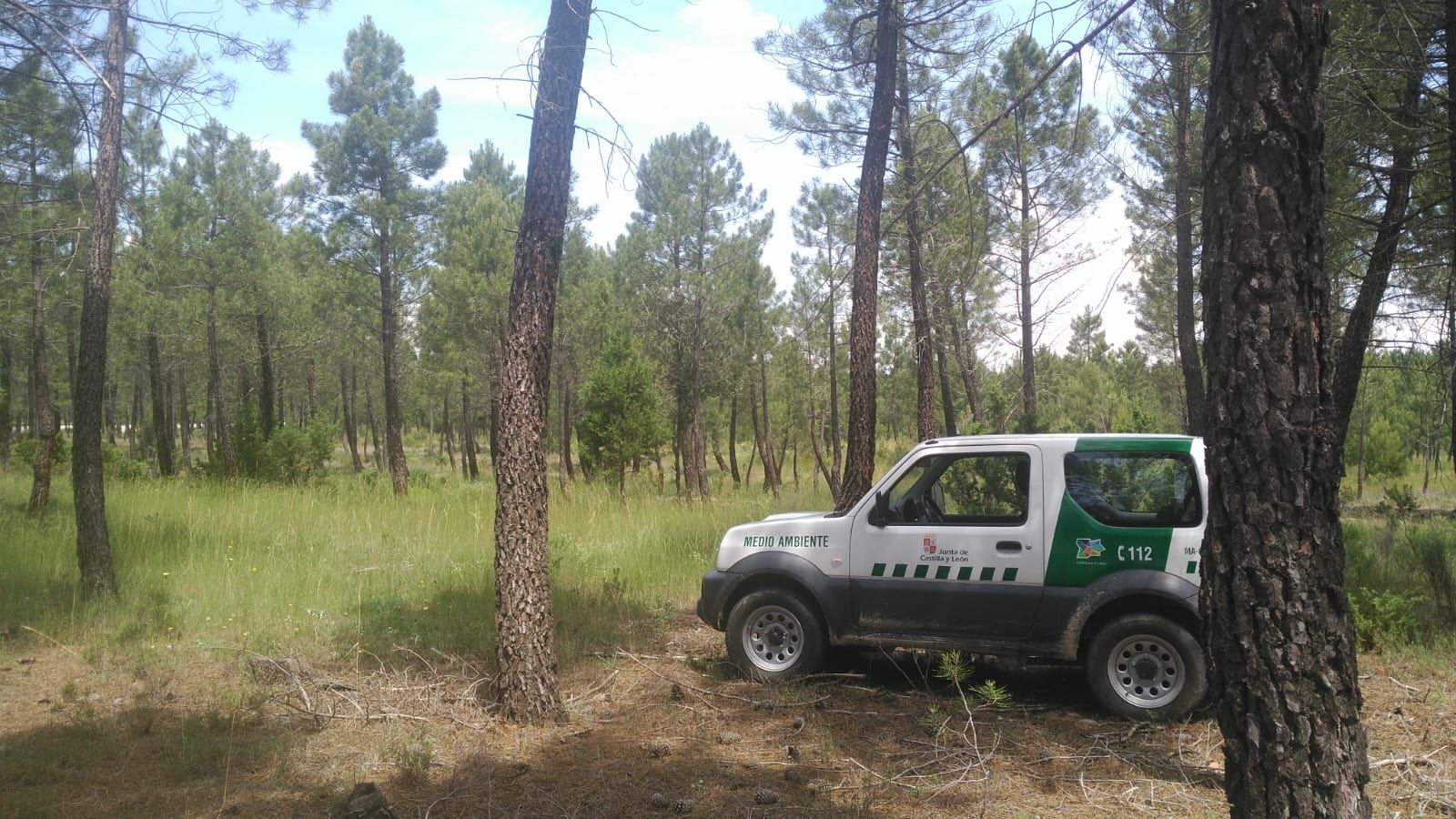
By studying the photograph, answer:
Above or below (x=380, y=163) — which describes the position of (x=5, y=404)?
below

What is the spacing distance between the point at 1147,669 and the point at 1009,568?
108 centimetres

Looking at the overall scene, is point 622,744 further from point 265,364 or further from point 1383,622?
point 265,364

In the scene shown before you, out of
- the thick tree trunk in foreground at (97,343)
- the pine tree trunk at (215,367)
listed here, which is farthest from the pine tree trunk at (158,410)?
the thick tree trunk in foreground at (97,343)

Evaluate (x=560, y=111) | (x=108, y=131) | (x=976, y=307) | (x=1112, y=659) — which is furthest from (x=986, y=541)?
(x=976, y=307)

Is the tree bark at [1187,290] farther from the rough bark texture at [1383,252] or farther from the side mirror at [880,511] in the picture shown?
the side mirror at [880,511]

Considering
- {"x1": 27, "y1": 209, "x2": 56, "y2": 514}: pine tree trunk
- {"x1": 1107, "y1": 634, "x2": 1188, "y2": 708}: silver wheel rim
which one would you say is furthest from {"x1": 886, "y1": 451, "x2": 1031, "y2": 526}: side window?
{"x1": 27, "y1": 209, "x2": 56, "y2": 514}: pine tree trunk

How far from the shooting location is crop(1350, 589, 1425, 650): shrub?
697 cm

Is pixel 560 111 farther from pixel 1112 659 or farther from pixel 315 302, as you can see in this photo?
pixel 315 302

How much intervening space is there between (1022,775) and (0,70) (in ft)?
35.7

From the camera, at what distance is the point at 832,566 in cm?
641

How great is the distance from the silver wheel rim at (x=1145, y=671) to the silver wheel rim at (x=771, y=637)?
7.39 ft

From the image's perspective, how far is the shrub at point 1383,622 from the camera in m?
6.97

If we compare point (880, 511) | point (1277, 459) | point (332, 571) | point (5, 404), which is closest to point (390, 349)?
point (5, 404)

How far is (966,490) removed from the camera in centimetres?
636
